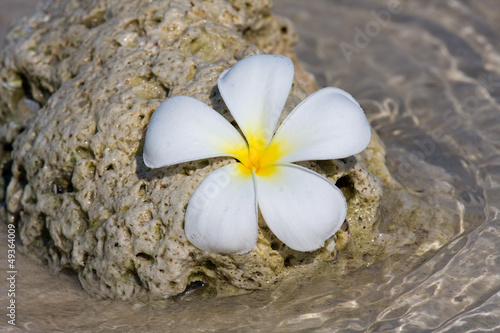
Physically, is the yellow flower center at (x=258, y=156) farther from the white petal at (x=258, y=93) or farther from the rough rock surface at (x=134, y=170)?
the rough rock surface at (x=134, y=170)

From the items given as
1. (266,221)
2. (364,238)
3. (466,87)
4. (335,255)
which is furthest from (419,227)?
(466,87)

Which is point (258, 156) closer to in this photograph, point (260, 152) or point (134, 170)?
point (260, 152)

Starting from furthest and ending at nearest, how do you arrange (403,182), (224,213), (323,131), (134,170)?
(403,182)
(134,170)
(323,131)
(224,213)

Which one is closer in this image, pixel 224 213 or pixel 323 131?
pixel 224 213

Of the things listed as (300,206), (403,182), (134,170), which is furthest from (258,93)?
(403,182)

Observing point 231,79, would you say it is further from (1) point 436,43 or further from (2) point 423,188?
(1) point 436,43

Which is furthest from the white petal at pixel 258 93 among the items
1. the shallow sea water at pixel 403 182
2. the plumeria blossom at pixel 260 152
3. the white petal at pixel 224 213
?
the shallow sea water at pixel 403 182
